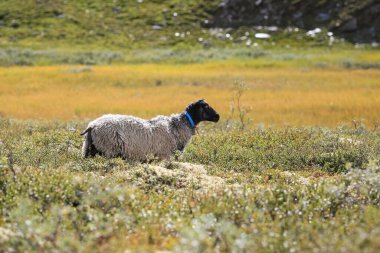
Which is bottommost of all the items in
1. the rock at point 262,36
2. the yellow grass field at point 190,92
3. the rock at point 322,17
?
the yellow grass field at point 190,92

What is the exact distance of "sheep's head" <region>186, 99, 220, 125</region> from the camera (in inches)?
617

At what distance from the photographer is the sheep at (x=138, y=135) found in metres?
13.4

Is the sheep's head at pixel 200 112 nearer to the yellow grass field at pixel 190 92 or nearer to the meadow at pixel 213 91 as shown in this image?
the meadow at pixel 213 91

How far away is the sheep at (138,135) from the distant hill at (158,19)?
220ft

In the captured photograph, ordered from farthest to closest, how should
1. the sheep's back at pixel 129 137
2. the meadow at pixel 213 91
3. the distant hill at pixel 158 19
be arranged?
the distant hill at pixel 158 19 → the meadow at pixel 213 91 → the sheep's back at pixel 129 137

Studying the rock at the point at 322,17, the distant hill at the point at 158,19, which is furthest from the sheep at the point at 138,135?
the rock at the point at 322,17

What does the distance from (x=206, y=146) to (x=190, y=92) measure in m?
22.2

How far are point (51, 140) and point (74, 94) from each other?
21.1 m

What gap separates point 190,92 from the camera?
3781 cm

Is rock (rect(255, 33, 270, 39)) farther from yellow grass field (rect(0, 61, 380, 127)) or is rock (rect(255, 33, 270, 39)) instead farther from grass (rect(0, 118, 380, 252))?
grass (rect(0, 118, 380, 252))

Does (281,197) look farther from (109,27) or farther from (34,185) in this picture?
(109,27)

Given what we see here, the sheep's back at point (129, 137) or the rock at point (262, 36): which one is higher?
the rock at point (262, 36)

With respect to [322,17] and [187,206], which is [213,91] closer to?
[187,206]

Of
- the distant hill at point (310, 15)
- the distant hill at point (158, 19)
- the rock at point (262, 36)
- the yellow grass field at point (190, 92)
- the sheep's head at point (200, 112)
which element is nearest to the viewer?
the sheep's head at point (200, 112)
